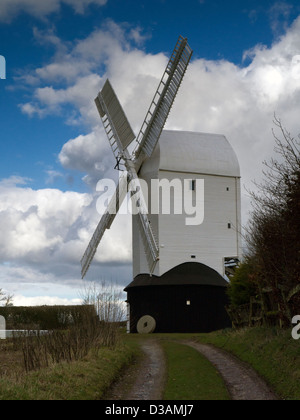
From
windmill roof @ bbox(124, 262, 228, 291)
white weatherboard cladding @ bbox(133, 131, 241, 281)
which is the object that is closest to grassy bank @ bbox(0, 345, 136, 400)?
windmill roof @ bbox(124, 262, 228, 291)

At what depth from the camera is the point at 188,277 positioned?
3522 cm

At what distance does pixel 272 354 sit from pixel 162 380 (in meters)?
3.41

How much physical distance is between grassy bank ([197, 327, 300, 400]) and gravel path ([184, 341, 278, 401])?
0.22m

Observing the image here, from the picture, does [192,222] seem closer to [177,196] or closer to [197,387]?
[177,196]

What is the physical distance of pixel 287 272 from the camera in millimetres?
18172

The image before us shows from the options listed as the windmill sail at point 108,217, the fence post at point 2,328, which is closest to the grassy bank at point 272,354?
the fence post at point 2,328

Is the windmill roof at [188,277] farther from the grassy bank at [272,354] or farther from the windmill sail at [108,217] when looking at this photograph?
the grassy bank at [272,354]

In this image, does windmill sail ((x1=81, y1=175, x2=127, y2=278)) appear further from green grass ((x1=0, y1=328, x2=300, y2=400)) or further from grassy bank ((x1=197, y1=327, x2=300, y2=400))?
green grass ((x1=0, y1=328, x2=300, y2=400))

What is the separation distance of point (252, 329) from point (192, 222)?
574 inches

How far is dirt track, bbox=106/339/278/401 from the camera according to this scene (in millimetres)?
13172

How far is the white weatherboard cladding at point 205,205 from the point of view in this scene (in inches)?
1407

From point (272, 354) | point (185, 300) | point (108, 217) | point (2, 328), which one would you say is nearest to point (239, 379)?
point (272, 354)

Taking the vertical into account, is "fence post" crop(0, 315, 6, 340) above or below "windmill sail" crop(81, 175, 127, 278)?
below
